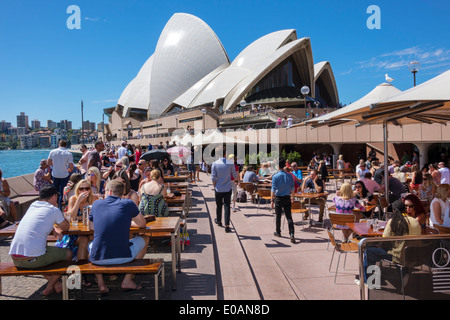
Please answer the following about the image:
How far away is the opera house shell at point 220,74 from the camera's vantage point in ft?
140

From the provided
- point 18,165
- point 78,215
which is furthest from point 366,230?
point 18,165

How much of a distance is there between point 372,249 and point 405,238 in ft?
0.95

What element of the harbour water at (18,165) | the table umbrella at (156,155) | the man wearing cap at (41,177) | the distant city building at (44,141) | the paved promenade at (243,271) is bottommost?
the paved promenade at (243,271)

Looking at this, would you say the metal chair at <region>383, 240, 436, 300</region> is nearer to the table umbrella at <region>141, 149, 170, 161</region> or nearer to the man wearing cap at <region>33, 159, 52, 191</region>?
the man wearing cap at <region>33, 159, 52, 191</region>

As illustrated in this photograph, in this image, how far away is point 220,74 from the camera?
52594 mm

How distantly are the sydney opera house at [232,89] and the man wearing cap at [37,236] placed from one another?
16.9m

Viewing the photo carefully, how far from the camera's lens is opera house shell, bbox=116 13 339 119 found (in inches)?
1683

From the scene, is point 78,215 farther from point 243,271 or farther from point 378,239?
point 378,239

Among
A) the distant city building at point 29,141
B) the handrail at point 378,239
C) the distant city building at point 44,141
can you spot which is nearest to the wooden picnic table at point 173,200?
the handrail at point 378,239

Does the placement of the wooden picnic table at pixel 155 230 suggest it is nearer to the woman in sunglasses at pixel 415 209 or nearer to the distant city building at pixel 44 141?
the woman in sunglasses at pixel 415 209

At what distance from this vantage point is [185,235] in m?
5.63

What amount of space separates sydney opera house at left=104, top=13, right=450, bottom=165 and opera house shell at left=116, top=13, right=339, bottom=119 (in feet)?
0.37

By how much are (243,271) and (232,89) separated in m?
43.2

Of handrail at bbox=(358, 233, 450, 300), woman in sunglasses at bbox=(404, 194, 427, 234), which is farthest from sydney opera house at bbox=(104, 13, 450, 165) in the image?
handrail at bbox=(358, 233, 450, 300)
